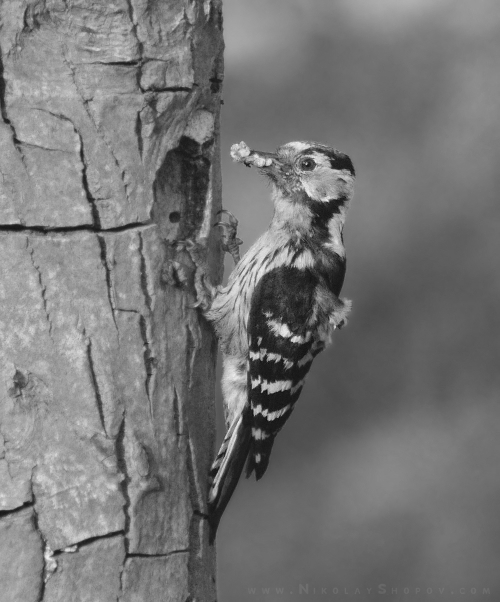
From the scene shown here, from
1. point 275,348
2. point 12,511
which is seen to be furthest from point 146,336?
point 275,348

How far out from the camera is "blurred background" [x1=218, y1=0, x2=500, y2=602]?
570 cm

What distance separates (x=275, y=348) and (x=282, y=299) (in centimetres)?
18

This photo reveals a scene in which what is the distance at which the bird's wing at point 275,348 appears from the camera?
3.66 meters

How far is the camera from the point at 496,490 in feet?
19.5

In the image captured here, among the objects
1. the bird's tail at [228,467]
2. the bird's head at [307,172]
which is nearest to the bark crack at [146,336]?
the bird's tail at [228,467]

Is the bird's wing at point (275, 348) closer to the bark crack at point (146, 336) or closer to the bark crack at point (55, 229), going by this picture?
the bark crack at point (146, 336)

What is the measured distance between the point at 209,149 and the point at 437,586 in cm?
334

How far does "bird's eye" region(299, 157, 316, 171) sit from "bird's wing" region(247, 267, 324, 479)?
16.7 inches

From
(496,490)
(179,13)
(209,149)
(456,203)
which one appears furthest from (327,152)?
(496,490)

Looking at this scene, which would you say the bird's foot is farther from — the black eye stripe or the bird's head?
the black eye stripe

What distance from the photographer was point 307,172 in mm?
4020

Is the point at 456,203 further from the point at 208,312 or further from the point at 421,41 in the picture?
the point at 208,312

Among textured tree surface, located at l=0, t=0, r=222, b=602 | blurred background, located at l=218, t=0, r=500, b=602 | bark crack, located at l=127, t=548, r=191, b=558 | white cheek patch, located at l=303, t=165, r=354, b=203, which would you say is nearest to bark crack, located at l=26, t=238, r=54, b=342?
textured tree surface, located at l=0, t=0, r=222, b=602

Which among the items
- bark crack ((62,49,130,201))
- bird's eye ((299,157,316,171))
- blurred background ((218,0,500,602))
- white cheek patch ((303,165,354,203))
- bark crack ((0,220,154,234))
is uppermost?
bark crack ((62,49,130,201))
